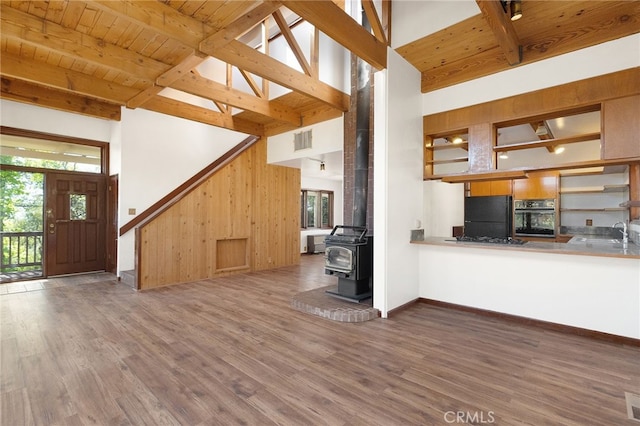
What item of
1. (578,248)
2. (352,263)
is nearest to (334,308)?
(352,263)

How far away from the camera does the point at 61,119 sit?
577cm

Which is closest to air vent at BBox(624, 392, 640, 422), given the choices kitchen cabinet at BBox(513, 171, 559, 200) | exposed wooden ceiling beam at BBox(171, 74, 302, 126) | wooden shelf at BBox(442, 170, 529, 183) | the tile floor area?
the tile floor area

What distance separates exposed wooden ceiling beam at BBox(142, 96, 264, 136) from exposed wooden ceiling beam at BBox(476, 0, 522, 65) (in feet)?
15.9

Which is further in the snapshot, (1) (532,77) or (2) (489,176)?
(2) (489,176)

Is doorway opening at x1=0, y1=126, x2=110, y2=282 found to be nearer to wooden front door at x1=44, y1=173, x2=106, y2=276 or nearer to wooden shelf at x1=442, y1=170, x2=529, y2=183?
wooden front door at x1=44, y1=173, x2=106, y2=276

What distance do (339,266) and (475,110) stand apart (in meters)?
2.67

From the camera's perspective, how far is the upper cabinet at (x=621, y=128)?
9.43 feet

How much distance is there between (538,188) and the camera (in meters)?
6.09

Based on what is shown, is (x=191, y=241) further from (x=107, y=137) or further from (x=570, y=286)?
(x=570, y=286)

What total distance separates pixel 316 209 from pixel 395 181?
6686 millimetres

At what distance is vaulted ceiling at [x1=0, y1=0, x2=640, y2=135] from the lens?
2949mm

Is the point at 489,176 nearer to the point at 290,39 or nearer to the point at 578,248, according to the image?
the point at 578,248

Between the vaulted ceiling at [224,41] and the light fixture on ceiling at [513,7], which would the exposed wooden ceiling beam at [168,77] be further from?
the light fixture on ceiling at [513,7]

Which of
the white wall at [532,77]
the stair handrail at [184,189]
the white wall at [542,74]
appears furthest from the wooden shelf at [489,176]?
the stair handrail at [184,189]
